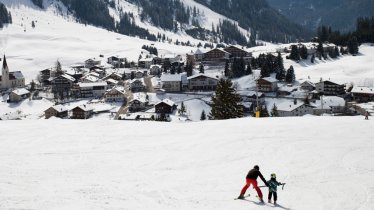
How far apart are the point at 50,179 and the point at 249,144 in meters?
9.48

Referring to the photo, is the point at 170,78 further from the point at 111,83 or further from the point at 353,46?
the point at 353,46

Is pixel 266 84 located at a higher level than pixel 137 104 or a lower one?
higher

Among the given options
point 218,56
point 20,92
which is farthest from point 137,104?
point 218,56

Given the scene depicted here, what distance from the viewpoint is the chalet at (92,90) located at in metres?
84.4

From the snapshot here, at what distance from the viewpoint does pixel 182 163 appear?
18250 millimetres

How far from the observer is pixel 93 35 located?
171500 mm

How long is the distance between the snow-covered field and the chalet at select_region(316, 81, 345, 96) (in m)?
54.8

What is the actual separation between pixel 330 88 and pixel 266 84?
38.3 feet

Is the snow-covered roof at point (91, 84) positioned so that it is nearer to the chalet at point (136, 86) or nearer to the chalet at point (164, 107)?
the chalet at point (136, 86)

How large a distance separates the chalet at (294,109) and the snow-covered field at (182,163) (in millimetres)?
41114

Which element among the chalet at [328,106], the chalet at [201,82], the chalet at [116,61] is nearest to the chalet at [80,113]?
the chalet at [201,82]

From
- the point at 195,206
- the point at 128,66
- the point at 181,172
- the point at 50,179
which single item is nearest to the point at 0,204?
the point at 50,179

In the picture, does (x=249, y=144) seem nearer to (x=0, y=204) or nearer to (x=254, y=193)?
(x=254, y=193)

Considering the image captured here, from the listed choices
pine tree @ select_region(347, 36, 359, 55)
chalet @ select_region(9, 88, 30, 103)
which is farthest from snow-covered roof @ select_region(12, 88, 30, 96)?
pine tree @ select_region(347, 36, 359, 55)
